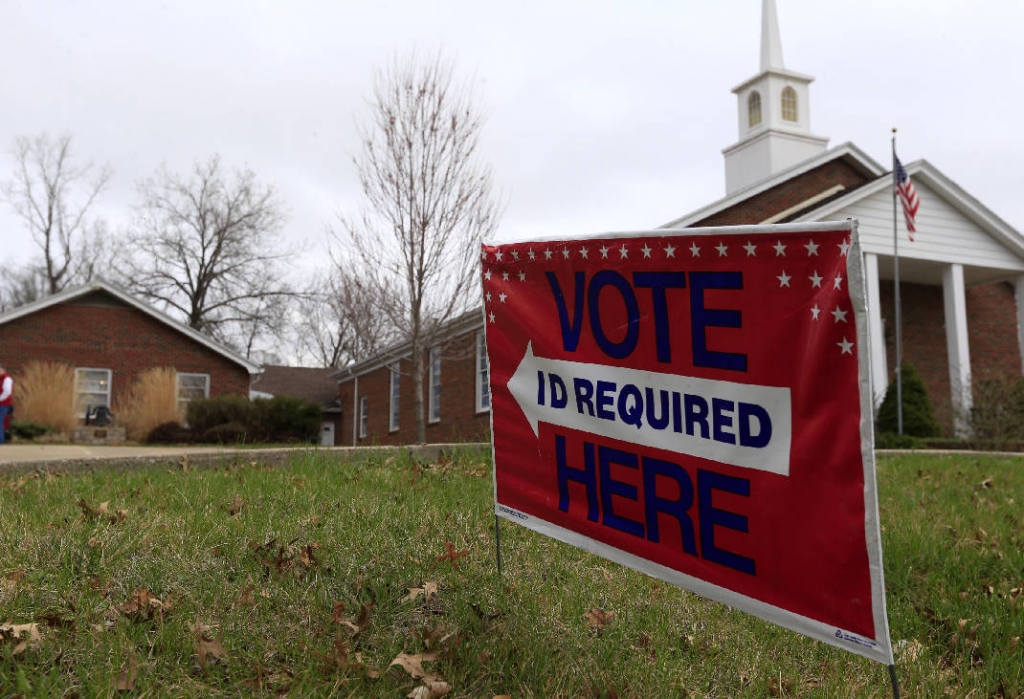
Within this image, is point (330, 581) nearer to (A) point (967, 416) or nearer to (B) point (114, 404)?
(A) point (967, 416)

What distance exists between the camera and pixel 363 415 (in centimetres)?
2884

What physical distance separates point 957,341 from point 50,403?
20.0m

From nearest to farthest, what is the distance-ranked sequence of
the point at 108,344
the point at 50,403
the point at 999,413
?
the point at 999,413
the point at 50,403
the point at 108,344

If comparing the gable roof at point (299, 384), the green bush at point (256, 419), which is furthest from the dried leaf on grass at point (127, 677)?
the gable roof at point (299, 384)

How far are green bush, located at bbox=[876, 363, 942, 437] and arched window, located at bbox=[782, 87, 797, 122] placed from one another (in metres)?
9.01

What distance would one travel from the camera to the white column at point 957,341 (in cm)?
1805

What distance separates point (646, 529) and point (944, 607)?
2.15m

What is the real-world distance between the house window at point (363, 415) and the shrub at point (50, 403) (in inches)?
363

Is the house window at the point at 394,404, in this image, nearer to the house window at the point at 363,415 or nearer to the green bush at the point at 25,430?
the house window at the point at 363,415

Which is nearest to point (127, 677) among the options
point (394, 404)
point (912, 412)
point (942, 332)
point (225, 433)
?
point (912, 412)

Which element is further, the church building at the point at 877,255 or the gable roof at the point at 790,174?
the gable roof at the point at 790,174

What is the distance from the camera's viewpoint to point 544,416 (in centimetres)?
358

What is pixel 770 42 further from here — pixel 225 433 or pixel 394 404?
pixel 225 433

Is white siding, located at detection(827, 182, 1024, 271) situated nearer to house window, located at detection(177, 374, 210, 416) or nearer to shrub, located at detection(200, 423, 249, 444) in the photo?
shrub, located at detection(200, 423, 249, 444)
